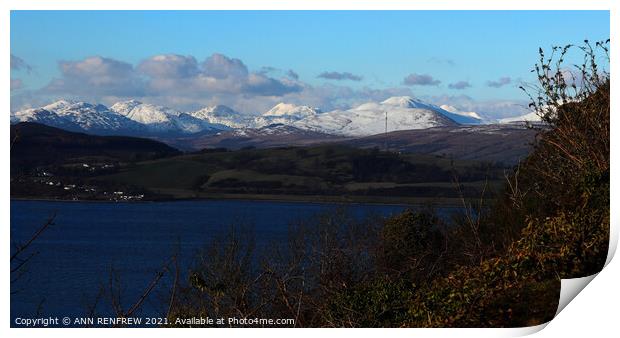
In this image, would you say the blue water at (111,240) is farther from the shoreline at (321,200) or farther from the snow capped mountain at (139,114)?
the snow capped mountain at (139,114)

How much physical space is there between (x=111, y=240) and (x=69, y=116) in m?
4.92

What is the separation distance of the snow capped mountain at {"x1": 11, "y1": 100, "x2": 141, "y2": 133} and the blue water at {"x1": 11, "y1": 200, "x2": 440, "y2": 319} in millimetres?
1795

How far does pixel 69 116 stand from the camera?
2864 cm

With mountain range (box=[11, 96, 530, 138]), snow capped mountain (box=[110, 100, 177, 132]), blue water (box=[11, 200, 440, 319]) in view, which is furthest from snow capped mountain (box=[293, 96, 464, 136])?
blue water (box=[11, 200, 440, 319])

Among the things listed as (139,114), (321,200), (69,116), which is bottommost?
(321,200)

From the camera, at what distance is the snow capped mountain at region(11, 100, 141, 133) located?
17406 mm

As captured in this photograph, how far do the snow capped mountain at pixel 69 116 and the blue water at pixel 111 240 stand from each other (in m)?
1.79

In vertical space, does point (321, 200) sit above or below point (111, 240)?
above

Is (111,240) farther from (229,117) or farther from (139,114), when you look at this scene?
(229,117)

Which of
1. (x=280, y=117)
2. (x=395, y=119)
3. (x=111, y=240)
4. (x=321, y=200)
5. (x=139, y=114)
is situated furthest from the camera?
(x=280, y=117)

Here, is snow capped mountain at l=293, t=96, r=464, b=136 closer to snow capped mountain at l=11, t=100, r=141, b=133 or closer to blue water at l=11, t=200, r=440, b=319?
snow capped mountain at l=11, t=100, r=141, b=133

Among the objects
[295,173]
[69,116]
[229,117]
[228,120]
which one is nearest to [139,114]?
[295,173]
